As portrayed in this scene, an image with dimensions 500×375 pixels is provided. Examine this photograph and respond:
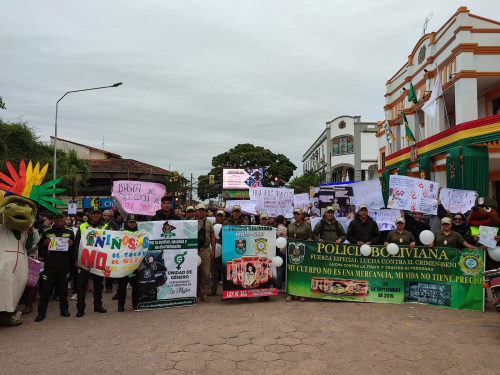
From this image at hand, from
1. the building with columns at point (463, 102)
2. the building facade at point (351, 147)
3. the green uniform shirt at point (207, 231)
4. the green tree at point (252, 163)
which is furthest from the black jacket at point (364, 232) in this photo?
the green tree at point (252, 163)

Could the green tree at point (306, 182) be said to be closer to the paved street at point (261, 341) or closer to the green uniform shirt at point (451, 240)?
the green uniform shirt at point (451, 240)

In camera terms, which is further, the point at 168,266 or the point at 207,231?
the point at 207,231

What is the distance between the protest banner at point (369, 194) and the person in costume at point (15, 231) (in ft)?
21.6

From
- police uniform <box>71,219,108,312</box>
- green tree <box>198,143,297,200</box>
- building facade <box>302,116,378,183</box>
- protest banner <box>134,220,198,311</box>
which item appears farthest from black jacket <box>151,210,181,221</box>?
green tree <box>198,143,297,200</box>

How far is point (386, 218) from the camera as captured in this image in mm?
8852

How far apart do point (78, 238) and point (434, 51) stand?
62.1ft

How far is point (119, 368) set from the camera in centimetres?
424

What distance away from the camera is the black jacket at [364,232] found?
7516 millimetres

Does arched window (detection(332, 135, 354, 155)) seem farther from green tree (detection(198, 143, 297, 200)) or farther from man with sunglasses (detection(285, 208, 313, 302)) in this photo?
man with sunglasses (detection(285, 208, 313, 302))

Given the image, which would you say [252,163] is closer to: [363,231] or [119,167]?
[119,167]

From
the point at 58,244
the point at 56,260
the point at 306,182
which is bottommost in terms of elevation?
the point at 56,260

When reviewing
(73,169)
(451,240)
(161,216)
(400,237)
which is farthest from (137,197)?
(73,169)

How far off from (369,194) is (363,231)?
6.10ft

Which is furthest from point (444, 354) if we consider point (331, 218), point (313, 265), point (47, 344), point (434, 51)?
point (434, 51)
